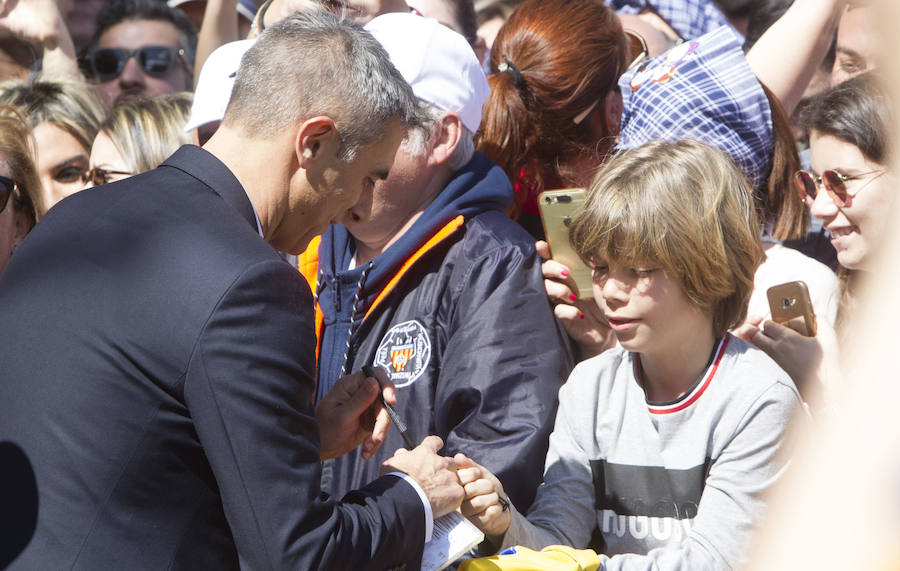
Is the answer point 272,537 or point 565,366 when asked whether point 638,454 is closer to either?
point 565,366

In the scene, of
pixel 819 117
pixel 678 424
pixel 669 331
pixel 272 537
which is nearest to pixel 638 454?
pixel 678 424

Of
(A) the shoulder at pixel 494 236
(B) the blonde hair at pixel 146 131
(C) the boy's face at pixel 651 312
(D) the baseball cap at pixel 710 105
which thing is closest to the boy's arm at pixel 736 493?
(C) the boy's face at pixel 651 312

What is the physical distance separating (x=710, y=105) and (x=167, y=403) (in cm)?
184

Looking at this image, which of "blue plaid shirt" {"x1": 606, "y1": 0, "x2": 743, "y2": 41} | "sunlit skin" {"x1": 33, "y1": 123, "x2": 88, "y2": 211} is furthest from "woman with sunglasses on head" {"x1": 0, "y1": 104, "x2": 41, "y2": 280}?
"blue plaid shirt" {"x1": 606, "y1": 0, "x2": 743, "y2": 41}

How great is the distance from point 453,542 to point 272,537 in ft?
1.49

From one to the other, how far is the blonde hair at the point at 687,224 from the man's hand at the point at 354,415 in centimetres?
62

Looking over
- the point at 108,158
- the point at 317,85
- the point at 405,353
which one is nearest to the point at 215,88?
the point at 108,158

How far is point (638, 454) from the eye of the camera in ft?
7.20

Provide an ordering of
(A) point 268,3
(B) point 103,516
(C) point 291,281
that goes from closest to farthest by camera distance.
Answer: (B) point 103,516
(C) point 291,281
(A) point 268,3

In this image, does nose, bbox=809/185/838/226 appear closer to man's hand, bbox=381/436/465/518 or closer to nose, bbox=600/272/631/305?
nose, bbox=600/272/631/305

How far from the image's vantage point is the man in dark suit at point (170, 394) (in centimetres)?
159

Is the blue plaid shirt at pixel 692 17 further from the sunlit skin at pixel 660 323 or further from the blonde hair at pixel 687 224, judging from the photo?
the sunlit skin at pixel 660 323

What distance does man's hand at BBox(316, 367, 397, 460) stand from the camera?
7.09 ft

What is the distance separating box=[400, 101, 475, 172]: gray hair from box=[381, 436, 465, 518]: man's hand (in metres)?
0.98
